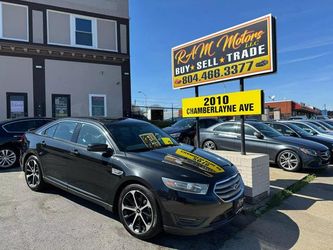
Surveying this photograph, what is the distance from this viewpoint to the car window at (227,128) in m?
10.5

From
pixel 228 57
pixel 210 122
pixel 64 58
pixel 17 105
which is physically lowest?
pixel 210 122

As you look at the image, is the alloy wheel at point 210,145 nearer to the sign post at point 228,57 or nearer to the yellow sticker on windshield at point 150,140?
the sign post at point 228,57

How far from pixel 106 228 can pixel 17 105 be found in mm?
12743

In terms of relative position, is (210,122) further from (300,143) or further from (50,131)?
(50,131)

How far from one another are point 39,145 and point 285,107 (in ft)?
171

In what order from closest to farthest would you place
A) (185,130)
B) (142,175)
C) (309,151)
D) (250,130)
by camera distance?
1. (142,175)
2. (309,151)
3. (250,130)
4. (185,130)

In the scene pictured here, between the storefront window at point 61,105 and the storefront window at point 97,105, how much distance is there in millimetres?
1185

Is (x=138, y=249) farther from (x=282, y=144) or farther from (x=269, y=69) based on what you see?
(x=282, y=144)

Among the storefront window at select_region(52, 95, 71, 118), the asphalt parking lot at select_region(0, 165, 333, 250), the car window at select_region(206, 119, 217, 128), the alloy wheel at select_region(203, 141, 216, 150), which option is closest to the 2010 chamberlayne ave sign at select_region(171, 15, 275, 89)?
the asphalt parking lot at select_region(0, 165, 333, 250)

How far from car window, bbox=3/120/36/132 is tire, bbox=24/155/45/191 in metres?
3.20

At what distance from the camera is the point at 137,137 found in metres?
5.03

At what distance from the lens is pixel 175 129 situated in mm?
13023

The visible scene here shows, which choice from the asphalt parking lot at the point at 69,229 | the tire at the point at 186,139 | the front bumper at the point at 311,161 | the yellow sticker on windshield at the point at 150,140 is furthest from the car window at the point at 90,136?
the tire at the point at 186,139

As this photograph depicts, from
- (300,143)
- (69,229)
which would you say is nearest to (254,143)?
(300,143)
